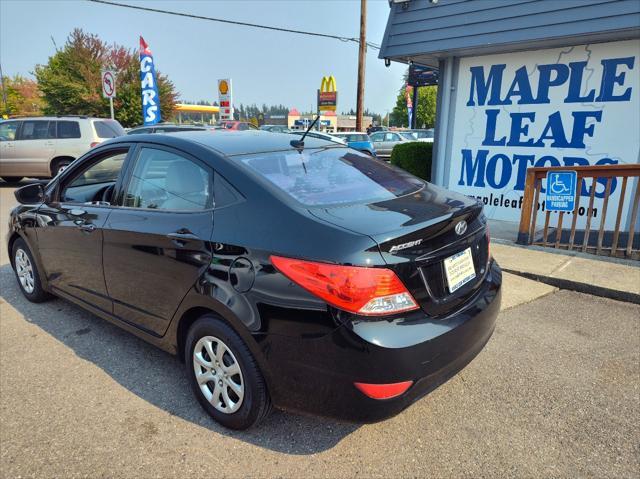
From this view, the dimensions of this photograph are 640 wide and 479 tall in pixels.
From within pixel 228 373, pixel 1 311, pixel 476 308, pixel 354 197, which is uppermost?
pixel 354 197

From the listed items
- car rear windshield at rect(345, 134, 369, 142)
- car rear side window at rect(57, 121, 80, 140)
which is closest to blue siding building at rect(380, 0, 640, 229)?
car rear side window at rect(57, 121, 80, 140)

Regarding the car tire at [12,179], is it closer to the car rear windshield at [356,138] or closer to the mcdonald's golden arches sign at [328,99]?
the car rear windshield at [356,138]

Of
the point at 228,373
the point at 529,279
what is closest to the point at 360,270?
the point at 228,373

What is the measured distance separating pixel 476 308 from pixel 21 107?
6122 centimetres

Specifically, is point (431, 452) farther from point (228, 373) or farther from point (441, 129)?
point (441, 129)

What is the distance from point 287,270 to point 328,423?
1.06 meters

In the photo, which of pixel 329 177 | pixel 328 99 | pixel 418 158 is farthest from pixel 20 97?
pixel 329 177

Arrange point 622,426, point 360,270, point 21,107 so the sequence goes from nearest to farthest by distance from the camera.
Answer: point 360,270
point 622,426
point 21,107

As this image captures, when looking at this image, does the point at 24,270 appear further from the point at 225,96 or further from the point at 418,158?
the point at 225,96

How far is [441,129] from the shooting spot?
8.10 meters

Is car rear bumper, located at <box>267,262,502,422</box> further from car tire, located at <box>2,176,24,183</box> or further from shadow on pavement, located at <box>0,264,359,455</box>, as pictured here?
car tire, located at <box>2,176,24,183</box>

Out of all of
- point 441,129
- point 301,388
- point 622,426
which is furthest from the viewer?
point 441,129

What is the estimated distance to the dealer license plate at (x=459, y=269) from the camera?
89.7 inches

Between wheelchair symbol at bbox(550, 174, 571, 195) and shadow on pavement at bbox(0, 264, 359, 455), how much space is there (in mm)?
4385
